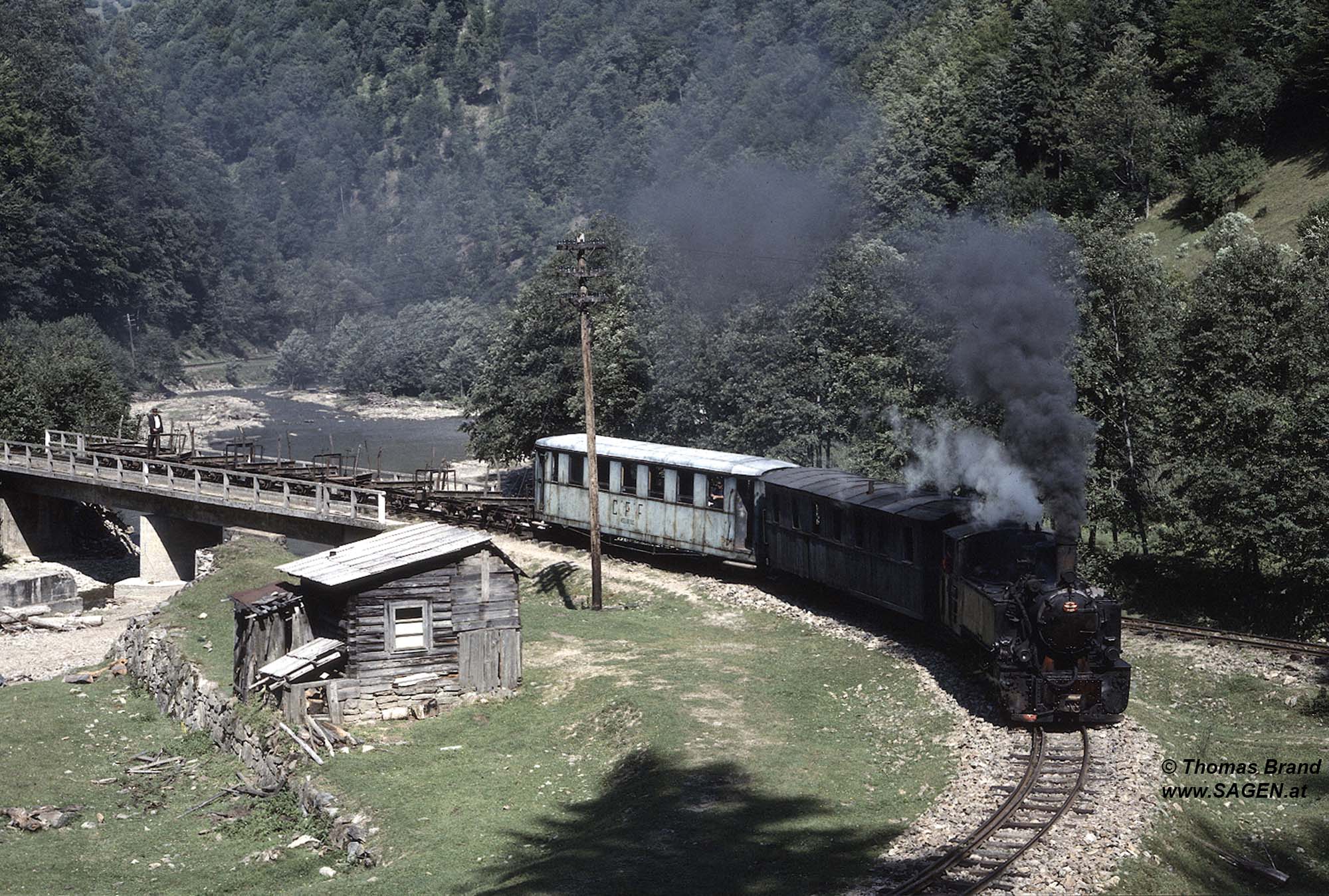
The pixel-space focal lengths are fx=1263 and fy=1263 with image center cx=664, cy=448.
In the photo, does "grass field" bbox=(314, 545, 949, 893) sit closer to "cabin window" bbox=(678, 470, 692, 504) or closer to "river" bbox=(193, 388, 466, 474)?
"cabin window" bbox=(678, 470, 692, 504)

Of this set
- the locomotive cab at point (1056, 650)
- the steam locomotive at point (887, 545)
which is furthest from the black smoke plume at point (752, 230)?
the locomotive cab at point (1056, 650)

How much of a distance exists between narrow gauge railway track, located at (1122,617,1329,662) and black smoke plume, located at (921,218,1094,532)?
383 centimetres

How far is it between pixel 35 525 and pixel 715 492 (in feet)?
112

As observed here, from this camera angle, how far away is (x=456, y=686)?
24.4m

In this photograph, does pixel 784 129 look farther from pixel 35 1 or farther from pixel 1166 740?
pixel 1166 740

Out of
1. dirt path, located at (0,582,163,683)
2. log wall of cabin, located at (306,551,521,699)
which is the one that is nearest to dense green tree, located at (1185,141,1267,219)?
log wall of cabin, located at (306,551,521,699)

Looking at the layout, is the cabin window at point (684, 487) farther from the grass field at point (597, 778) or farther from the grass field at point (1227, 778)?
the grass field at point (1227, 778)

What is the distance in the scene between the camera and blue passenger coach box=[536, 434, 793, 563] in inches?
1329

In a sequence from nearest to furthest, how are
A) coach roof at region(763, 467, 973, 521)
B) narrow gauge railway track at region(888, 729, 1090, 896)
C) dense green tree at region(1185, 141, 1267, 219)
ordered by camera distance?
narrow gauge railway track at region(888, 729, 1090, 896)
coach roof at region(763, 467, 973, 521)
dense green tree at region(1185, 141, 1267, 219)

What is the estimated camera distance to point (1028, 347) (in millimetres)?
28312

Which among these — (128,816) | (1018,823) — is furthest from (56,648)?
(1018,823)

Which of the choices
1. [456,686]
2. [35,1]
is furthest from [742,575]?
[35,1]

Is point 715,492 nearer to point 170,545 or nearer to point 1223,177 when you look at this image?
point 170,545

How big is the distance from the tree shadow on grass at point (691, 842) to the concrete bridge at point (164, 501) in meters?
22.6
